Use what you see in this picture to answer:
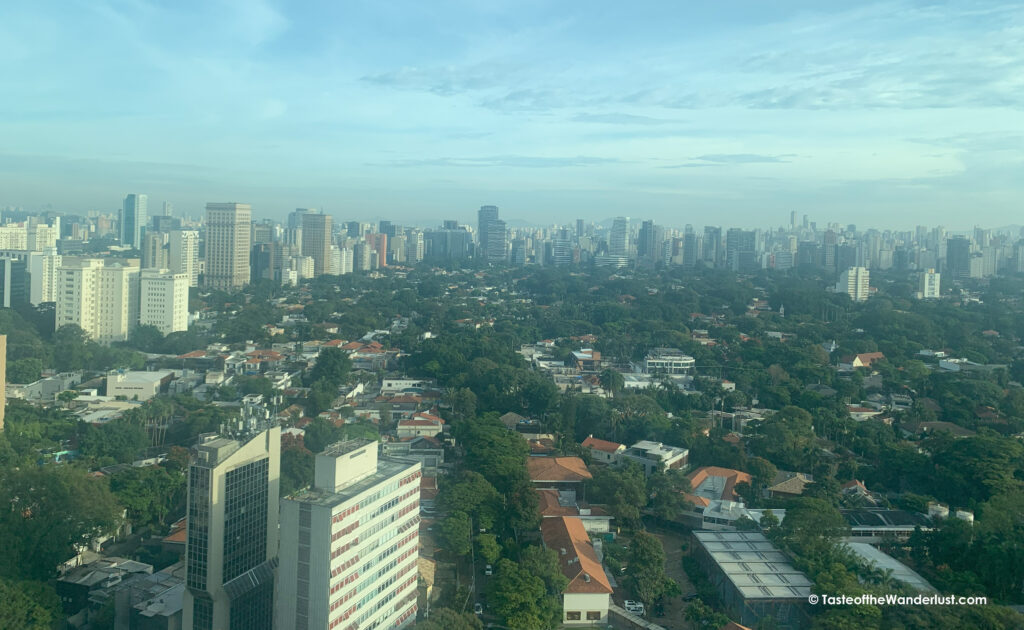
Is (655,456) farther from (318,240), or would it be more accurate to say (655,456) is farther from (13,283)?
(318,240)

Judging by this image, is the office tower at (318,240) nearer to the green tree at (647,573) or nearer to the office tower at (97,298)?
the office tower at (97,298)

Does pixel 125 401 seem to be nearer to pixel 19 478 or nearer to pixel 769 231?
pixel 19 478

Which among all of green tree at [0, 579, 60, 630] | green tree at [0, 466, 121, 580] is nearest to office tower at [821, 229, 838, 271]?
green tree at [0, 466, 121, 580]

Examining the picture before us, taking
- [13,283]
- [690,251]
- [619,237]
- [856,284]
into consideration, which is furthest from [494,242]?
[13,283]

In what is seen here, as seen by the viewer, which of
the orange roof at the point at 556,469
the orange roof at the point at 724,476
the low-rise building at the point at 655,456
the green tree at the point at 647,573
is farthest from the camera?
the low-rise building at the point at 655,456

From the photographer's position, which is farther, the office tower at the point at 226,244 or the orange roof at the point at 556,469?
the office tower at the point at 226,244

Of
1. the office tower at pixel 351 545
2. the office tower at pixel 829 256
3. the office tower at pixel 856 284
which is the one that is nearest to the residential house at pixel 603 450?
the office tower at pixel 351 545

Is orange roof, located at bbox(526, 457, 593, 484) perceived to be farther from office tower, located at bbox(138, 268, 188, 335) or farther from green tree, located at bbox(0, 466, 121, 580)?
office tower, located at bbox(138, 268, 188, 335)
